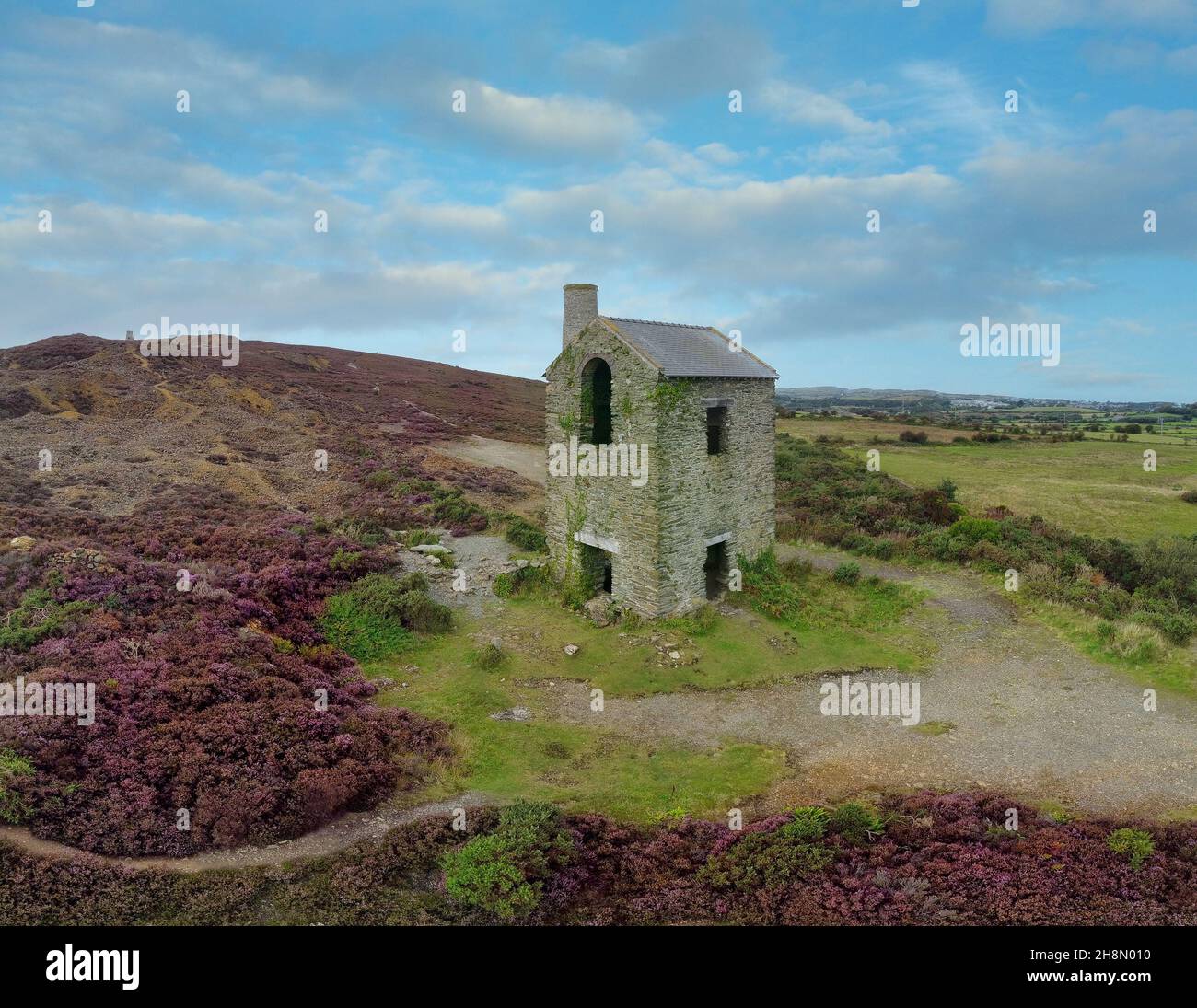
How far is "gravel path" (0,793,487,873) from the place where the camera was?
8922 mm

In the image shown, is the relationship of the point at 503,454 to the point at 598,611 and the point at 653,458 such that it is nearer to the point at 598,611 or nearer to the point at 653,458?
the point at 598,611

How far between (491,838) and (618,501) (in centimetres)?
1012

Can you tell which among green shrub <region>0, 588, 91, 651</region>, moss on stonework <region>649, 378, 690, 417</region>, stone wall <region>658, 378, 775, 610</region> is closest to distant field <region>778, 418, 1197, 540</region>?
stone wall <region>658, 378, 775, 610</region>

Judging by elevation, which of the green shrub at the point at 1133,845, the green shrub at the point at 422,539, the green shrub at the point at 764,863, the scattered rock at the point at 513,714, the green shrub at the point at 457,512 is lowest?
the green shrub at the point at 764,863

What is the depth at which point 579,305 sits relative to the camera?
2019 centimetres

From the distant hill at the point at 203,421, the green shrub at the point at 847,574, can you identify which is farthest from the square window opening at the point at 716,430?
the distant hill at the point at 203,421

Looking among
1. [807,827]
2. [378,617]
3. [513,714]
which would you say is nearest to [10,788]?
[513,714]

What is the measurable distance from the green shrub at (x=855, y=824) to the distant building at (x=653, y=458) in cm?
771

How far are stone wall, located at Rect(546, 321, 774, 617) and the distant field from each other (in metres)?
18.1

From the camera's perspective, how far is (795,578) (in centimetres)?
2164

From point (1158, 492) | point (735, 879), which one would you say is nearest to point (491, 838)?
point (735, 879)

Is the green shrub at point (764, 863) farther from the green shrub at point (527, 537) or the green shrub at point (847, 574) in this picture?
the green shrub at point (527, 537)

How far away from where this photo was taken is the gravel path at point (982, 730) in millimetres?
11938

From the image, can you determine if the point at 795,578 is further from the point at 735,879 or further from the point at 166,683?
the point at 166,683
